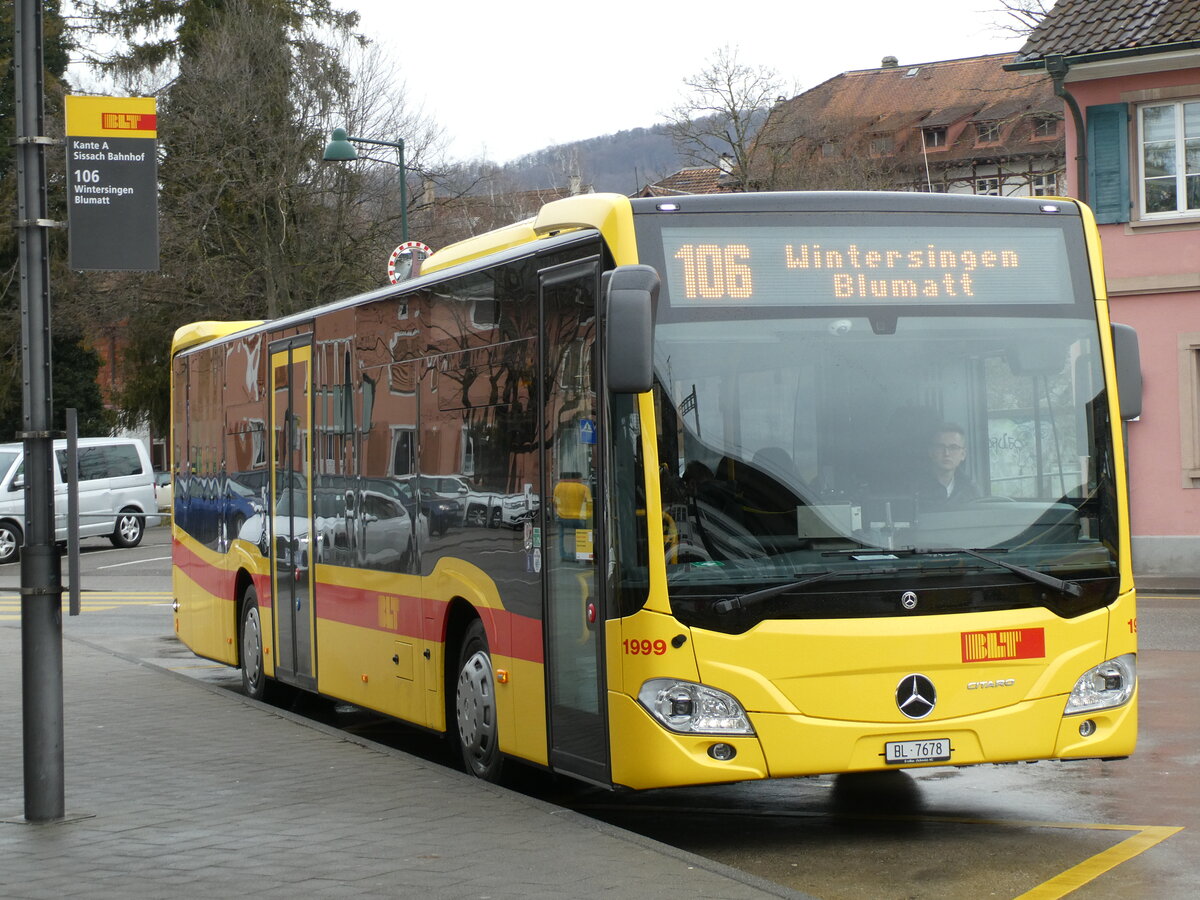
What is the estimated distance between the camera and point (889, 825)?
818 cm

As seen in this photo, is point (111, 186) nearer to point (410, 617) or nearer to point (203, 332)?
point (410, 617)

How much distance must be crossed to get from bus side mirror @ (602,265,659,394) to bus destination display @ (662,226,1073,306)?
0.53 meters

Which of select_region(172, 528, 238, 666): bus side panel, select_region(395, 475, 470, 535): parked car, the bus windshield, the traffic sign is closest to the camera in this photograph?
the bus windshield

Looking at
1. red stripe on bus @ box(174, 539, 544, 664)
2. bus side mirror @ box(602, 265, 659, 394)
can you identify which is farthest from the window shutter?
bus side mirror @ box(602, 265, 659, 394)

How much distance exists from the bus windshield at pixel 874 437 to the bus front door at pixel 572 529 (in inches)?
18.3

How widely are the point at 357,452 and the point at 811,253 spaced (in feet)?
13.5

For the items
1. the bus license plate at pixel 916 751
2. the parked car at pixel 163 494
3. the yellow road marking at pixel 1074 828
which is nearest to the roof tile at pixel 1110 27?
the yellow road marking at pixel 1074 828

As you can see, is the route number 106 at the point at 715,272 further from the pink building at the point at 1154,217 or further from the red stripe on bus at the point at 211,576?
the pink building at the point at 1154,217

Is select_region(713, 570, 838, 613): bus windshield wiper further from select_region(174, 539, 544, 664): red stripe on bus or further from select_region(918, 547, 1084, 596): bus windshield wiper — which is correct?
select_region(174, 539, 544, 664): red stripe on bus

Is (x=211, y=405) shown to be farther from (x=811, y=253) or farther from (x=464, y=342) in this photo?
(x=811, y=253)

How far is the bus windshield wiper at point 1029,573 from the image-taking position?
24.7 feet

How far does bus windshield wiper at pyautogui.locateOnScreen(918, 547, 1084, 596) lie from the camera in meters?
7.53

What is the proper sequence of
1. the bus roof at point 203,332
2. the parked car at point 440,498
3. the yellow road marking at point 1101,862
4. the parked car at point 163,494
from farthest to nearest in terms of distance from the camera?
the parked car at point 163,494 < the bus roof at point 203,332 < the parked car at point 440,498 < the yellow road marking at point 1101,862

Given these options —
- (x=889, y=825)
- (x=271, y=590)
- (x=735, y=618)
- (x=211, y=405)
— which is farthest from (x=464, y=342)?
(x=211, y=405)
